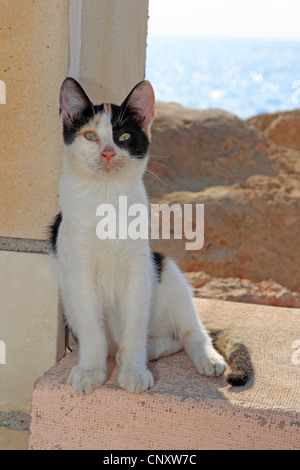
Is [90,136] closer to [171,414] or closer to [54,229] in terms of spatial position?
[54,229]

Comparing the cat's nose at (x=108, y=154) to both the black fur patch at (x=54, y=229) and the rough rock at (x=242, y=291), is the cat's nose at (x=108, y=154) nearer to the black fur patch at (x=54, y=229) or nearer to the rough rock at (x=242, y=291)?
the black fur patch at (x=54, y=229)

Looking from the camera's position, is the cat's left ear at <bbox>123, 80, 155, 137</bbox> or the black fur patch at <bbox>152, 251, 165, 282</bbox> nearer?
the cat's left ear at <bbox>123, 80, 155, 137</bbox>

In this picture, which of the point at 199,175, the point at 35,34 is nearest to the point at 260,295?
the point at 199,175

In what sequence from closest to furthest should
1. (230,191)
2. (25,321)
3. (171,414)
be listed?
(171,414), (25,321), (230,191)

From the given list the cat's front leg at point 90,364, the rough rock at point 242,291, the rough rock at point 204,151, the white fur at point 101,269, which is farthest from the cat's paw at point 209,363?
the rough rock at point 204,151

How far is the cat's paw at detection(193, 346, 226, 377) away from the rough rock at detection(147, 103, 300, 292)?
2140mm

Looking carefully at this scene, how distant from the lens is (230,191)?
16.0ft

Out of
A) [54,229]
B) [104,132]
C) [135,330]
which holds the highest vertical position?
[104,132]

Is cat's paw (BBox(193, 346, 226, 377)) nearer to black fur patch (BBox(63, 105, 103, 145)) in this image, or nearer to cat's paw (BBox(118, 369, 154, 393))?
cat's paw (BBox(118, 369, 154, 393))

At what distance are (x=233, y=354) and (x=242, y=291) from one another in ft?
6.58

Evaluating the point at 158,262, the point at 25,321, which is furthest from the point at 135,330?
the point at 25,321

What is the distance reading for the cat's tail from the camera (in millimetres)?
1812

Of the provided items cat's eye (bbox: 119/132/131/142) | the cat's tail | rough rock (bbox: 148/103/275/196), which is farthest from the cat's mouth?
rough rock (bbox: 148/103/275/196)
